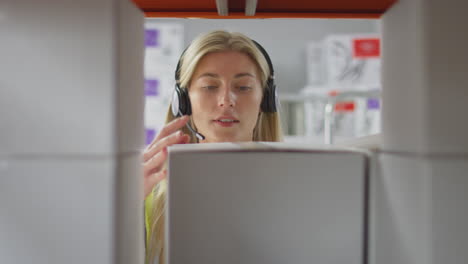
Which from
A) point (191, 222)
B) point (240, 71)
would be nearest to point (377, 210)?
point (191, 222)

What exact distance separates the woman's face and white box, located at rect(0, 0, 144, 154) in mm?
632

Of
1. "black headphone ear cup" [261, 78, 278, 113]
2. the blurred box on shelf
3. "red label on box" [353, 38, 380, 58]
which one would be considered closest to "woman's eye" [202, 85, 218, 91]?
"black headphone ear cup" [261, 78, 278, 113]

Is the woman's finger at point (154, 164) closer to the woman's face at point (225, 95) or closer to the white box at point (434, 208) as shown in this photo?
the woman's face at point (225, 95)

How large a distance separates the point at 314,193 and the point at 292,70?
3.80 metres

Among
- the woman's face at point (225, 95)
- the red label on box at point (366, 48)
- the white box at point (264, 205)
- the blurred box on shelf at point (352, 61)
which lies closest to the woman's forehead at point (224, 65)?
the woman's face at point (225, 95)

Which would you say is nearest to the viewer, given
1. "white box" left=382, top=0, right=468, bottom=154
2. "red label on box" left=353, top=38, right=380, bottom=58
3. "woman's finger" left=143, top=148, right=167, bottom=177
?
"white box" left=382, top=0, right=468, bottom=154

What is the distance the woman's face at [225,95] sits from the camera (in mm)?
1084

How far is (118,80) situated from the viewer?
46cm

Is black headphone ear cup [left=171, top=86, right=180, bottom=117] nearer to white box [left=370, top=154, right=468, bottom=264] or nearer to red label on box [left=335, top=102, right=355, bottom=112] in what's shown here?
white box [left=370, top=154, right=468, bottom=264]

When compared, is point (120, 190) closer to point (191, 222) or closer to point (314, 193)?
point (191, 222)

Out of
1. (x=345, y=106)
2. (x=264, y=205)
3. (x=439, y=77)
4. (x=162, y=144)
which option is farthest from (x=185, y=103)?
(x=345, y=106)

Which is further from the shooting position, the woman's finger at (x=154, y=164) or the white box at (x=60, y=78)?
the woman's finger at (x=154, y=164)

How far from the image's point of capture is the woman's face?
3.56ft

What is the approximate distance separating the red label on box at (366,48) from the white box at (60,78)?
2757mm
